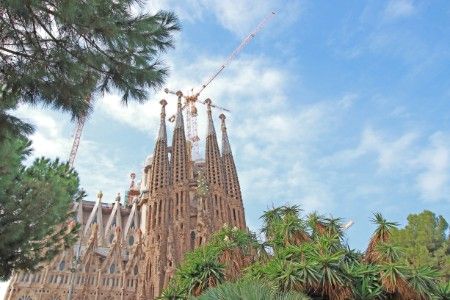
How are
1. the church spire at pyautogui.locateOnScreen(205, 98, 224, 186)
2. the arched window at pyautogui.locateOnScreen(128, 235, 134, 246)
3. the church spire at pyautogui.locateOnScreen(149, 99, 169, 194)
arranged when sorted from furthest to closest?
the arched window at pyautogui.locateOnScreen(128, 235, 134, 246)
the church spire at pyautogui.locateOnScreen(205, 98, 224, 186)
the church spire at pyautogui.locateOnScreen(149, 99, 169, 194)

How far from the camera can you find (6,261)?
9.98m

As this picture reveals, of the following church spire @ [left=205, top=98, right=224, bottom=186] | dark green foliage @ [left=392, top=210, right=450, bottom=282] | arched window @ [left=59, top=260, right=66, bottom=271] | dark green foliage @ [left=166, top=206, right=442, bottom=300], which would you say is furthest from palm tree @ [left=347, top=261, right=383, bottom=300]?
arched window @ [left=59, top=260, right=66, bottom=271]

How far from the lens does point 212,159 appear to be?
43406 millimetres

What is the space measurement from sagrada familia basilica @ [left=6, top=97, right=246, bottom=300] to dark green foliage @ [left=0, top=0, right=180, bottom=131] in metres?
28.1

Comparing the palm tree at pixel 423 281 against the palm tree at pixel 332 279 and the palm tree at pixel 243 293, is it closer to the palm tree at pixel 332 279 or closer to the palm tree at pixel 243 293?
the palm tree at pixel 332 279

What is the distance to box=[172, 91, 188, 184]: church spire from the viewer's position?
40469 millimetres

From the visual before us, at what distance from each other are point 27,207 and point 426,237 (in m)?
15.1

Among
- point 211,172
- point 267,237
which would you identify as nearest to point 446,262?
point 267,237

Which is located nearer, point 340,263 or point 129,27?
point 129,27

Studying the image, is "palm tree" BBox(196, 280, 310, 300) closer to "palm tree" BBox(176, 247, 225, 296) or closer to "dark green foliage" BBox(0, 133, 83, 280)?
"palm tree" BBox(176, 247, 225, 296)

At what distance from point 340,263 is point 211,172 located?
31.1 m

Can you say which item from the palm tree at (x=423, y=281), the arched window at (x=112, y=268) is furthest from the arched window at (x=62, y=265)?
the palm tree at (x=423, y=281)

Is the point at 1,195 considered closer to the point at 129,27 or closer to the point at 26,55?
the point at 26,55

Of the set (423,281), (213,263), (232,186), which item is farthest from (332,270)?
(232,186)
